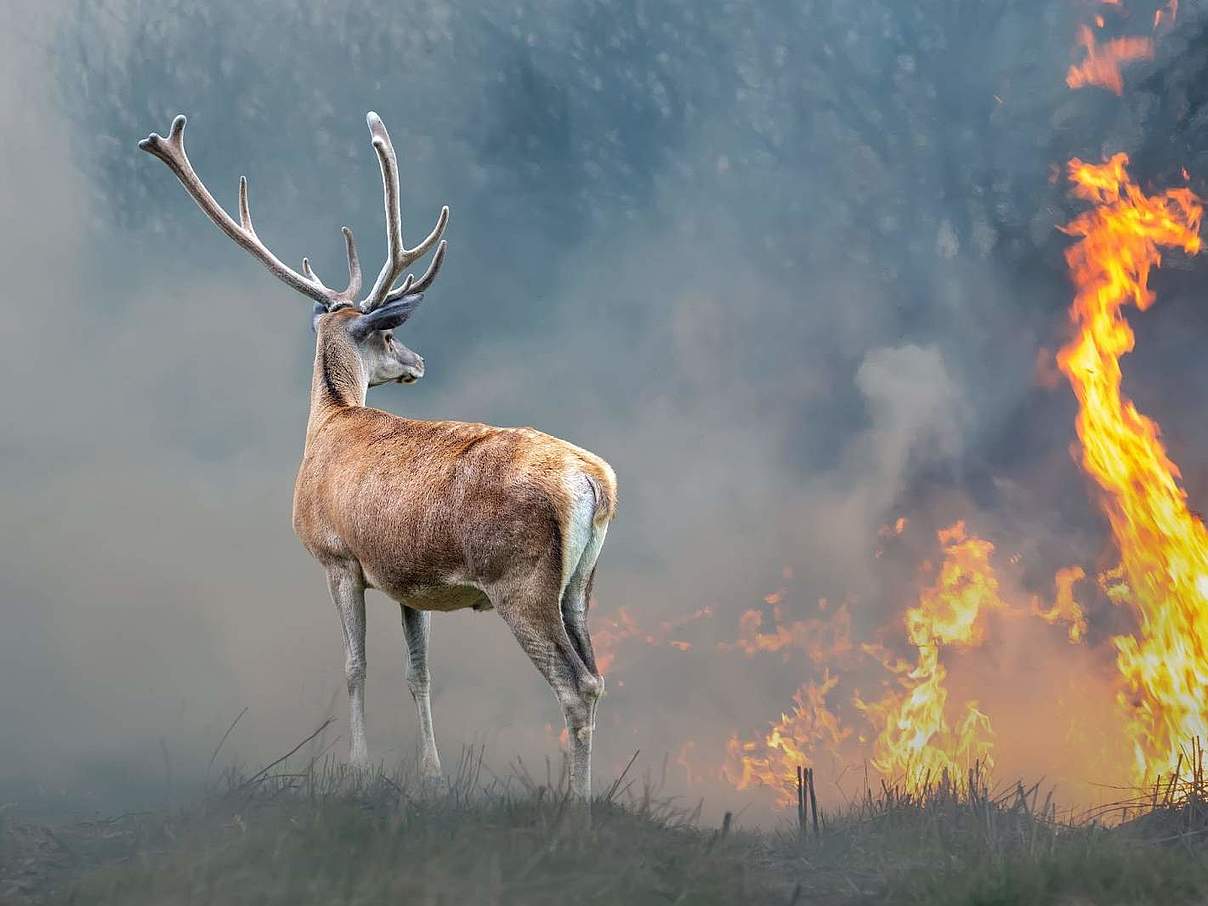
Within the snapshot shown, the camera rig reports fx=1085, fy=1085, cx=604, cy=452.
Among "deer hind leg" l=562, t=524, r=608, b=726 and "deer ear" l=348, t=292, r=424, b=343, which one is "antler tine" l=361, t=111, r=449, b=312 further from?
"deer hind leg" l=562, t=524, r=608, b=726

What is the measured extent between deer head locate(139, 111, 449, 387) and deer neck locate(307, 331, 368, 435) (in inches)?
1.3

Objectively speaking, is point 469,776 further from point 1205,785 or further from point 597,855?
point 1205,785

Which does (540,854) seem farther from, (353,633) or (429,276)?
(429,276)

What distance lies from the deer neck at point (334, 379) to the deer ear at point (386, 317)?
0.21 metres

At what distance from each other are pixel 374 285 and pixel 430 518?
4.36m

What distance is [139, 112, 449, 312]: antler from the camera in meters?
11.2

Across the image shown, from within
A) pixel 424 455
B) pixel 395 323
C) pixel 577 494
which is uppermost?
pixel 395 323

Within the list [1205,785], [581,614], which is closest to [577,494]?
[581,614]

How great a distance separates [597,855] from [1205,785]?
5330 mm

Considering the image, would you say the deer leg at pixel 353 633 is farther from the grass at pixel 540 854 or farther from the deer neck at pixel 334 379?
the deer neck at pixel 334 379

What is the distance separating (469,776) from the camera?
7.67 meters

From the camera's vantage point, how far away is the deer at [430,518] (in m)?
7.45

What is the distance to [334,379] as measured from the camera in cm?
1080

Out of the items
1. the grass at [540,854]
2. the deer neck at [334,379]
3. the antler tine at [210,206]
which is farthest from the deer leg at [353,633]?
the antler tine at [210,206]
